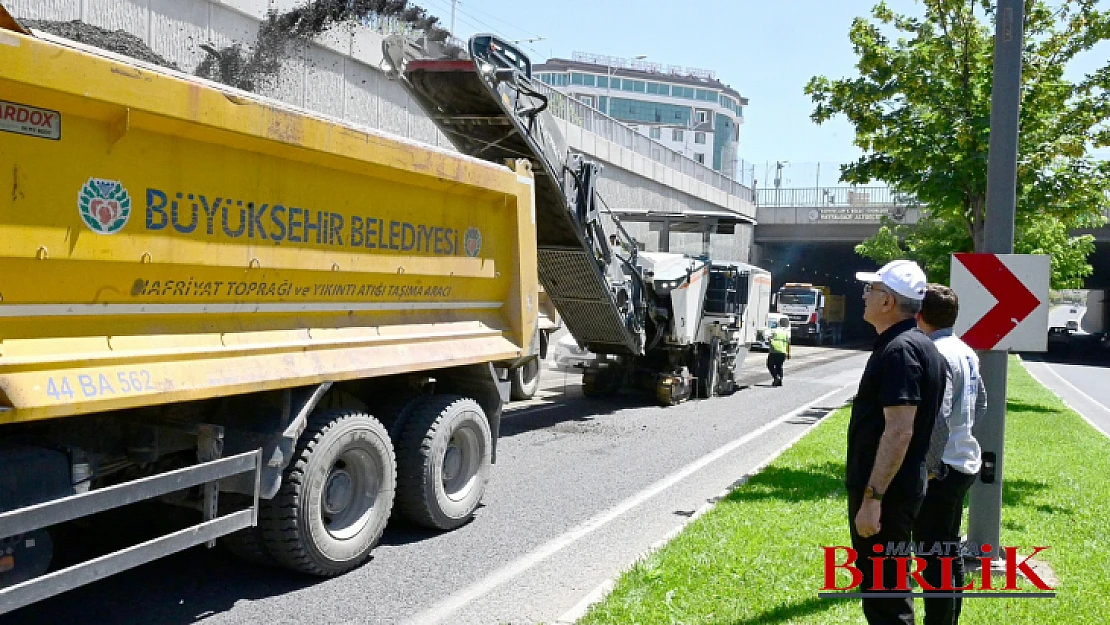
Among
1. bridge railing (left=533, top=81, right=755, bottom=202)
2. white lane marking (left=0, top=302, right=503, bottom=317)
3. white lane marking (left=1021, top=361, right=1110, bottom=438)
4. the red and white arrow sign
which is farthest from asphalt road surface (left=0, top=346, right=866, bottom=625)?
bridge railing (left=533, top=81, right=755, bottom=202)

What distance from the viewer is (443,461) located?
6953mm

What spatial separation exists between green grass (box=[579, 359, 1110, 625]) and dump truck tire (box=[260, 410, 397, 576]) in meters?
1.70

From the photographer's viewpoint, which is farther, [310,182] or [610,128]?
[610,128]

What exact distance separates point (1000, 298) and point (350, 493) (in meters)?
4.20

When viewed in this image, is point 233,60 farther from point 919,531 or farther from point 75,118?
point 919,531

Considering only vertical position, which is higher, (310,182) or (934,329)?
(310,182)

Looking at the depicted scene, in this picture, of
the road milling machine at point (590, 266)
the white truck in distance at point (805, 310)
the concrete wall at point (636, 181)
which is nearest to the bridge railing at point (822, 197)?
the white truck in distance at point (805, 310)

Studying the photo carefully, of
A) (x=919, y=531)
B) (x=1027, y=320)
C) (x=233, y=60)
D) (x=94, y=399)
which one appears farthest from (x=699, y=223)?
(x=94, y=399)

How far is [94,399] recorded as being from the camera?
4.23m

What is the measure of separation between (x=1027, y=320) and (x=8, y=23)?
217 inches

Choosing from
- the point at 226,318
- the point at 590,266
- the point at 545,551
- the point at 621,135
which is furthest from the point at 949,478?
the point at 621,135

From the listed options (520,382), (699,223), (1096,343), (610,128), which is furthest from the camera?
(1096,343)

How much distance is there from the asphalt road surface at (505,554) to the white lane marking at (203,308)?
5.34 ft

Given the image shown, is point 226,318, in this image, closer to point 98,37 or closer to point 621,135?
point 98,37
